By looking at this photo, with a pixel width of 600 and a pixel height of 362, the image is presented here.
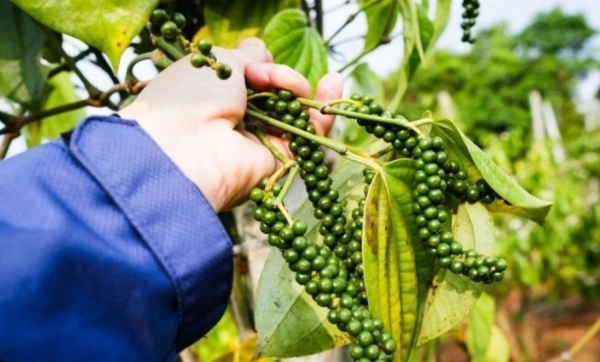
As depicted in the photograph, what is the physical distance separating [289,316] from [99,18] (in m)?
0.27

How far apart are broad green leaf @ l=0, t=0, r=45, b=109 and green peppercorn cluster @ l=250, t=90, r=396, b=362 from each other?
0.94ft

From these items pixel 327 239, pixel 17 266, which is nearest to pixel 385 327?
pixel 327 239

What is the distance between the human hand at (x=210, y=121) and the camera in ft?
1.79

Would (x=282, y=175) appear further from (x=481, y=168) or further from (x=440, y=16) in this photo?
(x=440, y=16)

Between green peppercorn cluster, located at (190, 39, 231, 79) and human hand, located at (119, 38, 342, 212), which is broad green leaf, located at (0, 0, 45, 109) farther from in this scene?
green peppercorn cluster, located at (190, 39, 231, 79)

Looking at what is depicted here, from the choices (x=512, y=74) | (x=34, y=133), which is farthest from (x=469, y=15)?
(x=512, y=74)

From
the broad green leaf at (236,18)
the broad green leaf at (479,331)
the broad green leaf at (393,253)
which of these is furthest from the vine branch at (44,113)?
the broad green leaf at (479,331)

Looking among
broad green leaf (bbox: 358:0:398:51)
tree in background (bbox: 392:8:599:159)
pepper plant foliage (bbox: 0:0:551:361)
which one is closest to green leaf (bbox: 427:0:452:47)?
broad green leaf (bbox: 358:0:398:51)

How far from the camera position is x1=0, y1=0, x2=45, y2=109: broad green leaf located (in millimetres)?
723

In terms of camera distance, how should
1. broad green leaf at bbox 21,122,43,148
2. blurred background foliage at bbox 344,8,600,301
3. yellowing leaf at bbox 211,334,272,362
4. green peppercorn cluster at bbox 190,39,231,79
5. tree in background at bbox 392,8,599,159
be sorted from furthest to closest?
tree in background at bbox 392,8,599,159
blurred background foliage at bbox 344,8,600,301
broad green leaf at bbox 21,122,43,148
yellowing leaf at bbox 211,334,272,362
green peppercorn cluster at bbox 190,39,231,79

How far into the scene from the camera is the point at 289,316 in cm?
61

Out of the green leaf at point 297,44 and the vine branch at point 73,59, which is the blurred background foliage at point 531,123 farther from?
the vine branch at point 73,59

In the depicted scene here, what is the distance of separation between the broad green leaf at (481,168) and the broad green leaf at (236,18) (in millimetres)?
281

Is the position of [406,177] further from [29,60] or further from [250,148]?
[29,60]
